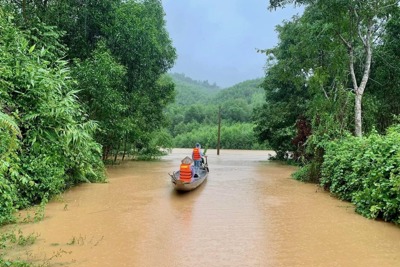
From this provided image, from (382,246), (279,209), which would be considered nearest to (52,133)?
(382,246)

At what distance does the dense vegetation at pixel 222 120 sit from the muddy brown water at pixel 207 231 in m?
25.1

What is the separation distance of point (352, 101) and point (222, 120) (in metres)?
48.5

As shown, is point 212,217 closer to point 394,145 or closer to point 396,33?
point 394,145

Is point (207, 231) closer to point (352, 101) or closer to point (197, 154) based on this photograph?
point (197, 154)

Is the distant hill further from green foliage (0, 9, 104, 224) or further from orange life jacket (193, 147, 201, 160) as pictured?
green foliage (0, 9, 104, 224)

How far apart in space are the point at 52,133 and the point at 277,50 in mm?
20473

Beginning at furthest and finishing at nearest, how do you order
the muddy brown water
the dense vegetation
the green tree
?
the dense vegetation, the green tree, the muddy brown water

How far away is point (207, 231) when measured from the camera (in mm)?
6984

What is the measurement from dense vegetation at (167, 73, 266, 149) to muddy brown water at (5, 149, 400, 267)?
82.2 feet

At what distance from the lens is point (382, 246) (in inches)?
238

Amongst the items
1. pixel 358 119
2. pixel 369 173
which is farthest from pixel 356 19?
pixel 369 173

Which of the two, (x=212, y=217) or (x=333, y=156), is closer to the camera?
(x=212, y=217)

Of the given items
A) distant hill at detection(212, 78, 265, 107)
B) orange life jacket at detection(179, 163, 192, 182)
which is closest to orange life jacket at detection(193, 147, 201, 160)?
orange life jacket at detection(179, 163, 192, 182)

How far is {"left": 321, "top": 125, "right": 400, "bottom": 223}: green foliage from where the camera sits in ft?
23.8
